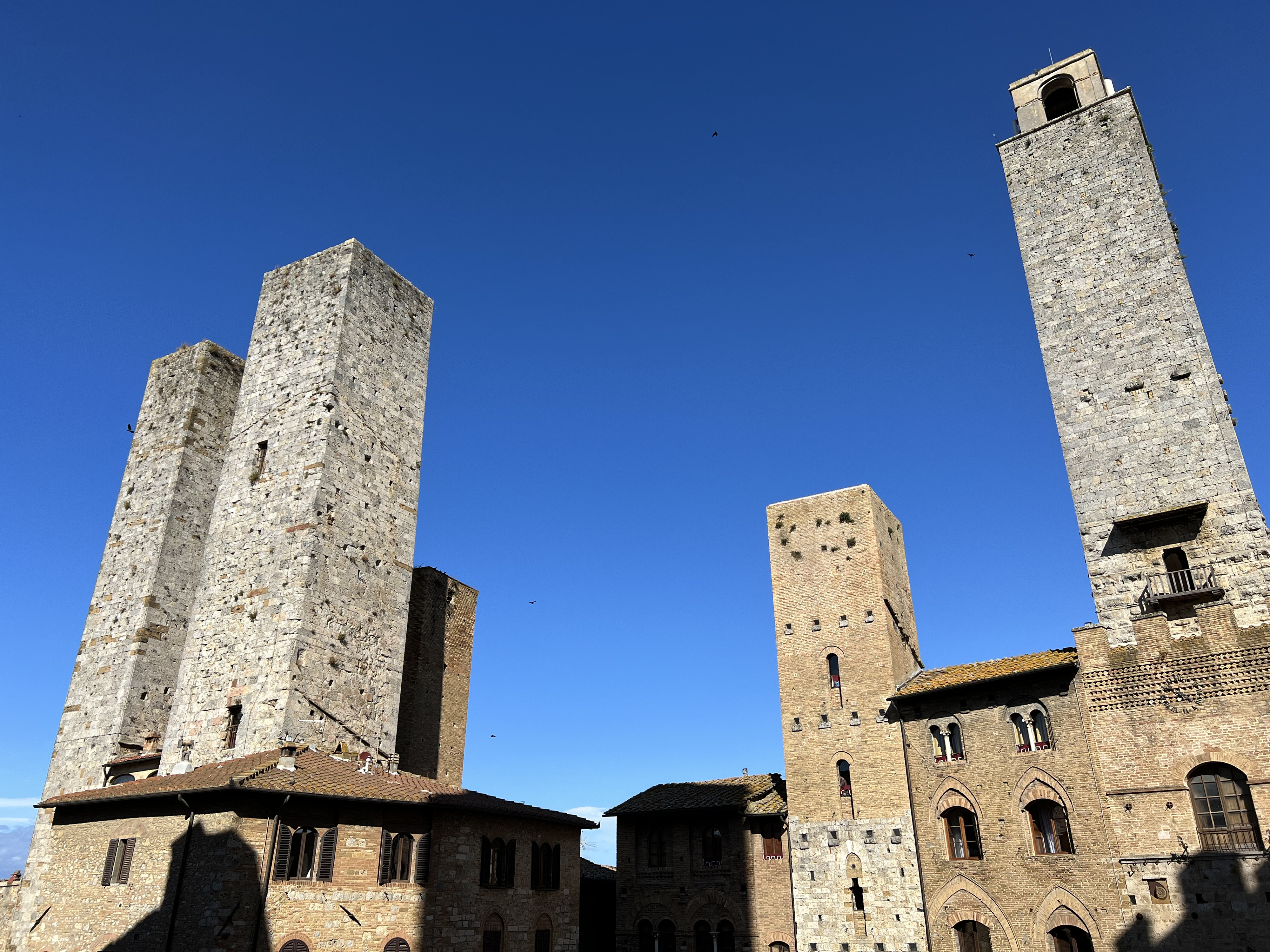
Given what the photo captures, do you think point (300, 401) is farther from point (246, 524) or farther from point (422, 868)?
point (422, 868)

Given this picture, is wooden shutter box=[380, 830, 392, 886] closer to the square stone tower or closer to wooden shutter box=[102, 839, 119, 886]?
wooden shutter box=[102, 839, 119, 886]

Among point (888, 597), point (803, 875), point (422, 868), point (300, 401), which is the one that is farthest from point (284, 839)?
point (888, 597)

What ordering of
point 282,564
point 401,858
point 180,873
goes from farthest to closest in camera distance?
1. point 282,564
2. point 401,858
3. point 180,873

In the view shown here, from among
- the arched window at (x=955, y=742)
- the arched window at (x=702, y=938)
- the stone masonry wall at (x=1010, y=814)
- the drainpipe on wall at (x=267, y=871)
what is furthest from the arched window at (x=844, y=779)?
the drainpipe on wall at (x=267, y=871)

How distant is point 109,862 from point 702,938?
58.2 ft

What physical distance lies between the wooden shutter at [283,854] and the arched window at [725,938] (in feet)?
51.7

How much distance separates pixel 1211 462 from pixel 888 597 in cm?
1004

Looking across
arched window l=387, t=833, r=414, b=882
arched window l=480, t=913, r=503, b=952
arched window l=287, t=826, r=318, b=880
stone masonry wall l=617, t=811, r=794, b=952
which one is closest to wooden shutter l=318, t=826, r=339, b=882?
arched window l=287, t=826, r=318, b=880

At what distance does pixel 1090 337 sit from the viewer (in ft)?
84.0

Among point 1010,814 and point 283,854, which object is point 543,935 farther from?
point 1010,814

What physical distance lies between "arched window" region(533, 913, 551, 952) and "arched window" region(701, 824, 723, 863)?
761 cm

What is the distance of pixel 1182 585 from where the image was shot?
71.4 ft

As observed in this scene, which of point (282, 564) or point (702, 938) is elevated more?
point (282, 564)

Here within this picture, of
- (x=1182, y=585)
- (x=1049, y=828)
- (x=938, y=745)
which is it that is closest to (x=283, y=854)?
(x=938, y=745)
